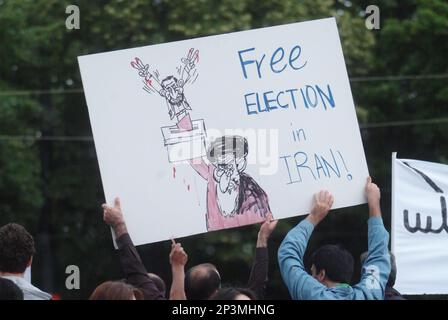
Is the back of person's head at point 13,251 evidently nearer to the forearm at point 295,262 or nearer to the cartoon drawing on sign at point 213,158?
the cartoon drawing on sign at point 213,158

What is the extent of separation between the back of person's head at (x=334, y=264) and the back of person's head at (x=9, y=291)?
4.14 feet

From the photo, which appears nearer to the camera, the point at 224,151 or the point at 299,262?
the point at 299,262

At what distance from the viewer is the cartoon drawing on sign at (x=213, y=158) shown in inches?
186

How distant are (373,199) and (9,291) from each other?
172 centimetres

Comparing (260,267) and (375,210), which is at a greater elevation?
(375,210)

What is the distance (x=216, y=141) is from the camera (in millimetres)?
4762

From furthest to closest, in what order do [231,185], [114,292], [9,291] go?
[231,185] < [9,291] < [114,292]

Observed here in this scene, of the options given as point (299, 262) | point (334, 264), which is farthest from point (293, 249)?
point (334, 264)

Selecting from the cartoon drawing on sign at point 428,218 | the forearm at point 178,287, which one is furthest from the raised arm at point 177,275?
the cartoon drawing on sign at point 428,218

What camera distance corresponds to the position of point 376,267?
4230 millimetres

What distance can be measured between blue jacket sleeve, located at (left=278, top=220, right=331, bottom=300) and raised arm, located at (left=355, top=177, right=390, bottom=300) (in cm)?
20

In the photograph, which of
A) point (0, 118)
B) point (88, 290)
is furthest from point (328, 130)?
point (88, 290)

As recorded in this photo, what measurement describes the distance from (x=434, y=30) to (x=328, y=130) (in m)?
11.7

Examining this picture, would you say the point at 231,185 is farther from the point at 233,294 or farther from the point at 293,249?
the point at 233,294
